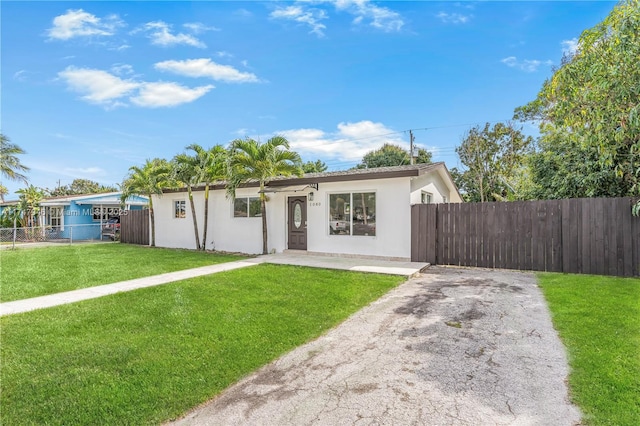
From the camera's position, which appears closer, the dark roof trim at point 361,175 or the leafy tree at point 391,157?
the dark roof trim at point 361,175

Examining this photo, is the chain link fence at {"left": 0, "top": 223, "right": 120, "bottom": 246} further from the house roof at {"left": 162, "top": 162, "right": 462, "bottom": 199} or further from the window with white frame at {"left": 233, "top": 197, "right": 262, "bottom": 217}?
the house roof at {"left": 162, "top": 162, "right": 462, "bottom": 199}

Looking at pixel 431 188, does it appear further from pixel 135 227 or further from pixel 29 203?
pixel 29 203

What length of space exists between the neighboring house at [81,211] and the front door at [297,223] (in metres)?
14.1

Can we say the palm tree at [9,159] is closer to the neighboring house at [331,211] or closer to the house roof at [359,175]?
the neighboring house at [331,211]

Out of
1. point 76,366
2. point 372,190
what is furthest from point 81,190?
point 76,366

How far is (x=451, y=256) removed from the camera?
397 inches

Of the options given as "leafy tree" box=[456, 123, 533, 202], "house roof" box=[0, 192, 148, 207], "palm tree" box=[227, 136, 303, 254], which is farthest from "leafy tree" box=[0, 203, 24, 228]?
"leafy tree" box=[456, 123, 533, 202]

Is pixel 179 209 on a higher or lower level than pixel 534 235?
higher

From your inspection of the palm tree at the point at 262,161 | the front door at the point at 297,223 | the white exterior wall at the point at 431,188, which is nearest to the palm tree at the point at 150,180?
the palm tree at the point at 262,161

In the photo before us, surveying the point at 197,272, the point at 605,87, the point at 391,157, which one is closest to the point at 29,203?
the point at 197,272

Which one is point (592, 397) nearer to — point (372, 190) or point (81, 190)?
point (372, 190)

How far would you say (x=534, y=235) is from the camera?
354 inches

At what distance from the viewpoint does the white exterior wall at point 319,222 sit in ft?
34.8

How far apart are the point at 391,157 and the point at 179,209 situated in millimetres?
21714
